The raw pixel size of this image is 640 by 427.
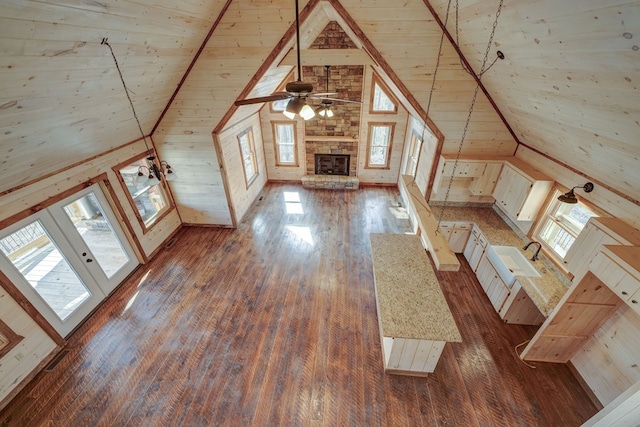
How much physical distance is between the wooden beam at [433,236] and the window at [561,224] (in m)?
2.14

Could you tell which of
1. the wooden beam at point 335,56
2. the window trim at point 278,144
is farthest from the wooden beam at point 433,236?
the window trim at point 278,144

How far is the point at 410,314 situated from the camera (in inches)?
121

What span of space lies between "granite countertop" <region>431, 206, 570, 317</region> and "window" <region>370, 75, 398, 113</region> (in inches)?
144

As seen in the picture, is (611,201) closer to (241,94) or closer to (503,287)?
(503,287)

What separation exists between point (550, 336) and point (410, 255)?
191 centimetres

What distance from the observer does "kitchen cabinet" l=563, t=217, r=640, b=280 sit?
8.38ft

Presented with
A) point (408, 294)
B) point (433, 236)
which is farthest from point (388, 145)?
point (433, 236)

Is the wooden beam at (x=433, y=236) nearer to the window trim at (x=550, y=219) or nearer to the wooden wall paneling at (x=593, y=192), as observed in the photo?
the wooden wall paneling at (x=593, y=192)

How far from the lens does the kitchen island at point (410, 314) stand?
289 centimetres

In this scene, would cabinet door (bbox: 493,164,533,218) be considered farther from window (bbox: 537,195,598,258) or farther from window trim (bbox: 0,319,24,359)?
window trim (bbox: 0,319,24,359)

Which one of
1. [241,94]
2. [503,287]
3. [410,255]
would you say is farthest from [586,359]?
[241,94]

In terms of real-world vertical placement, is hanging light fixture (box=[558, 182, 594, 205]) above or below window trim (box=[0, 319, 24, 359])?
above

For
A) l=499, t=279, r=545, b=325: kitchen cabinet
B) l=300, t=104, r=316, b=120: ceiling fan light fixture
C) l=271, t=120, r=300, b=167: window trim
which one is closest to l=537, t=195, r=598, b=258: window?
l=499, t=279, r=545, b=325: kitchen cabinet

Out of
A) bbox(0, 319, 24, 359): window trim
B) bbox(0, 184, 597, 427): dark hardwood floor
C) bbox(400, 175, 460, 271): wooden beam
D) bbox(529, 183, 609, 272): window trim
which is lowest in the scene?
bbox(0, 184, 597, 427): dark hardwood floor
